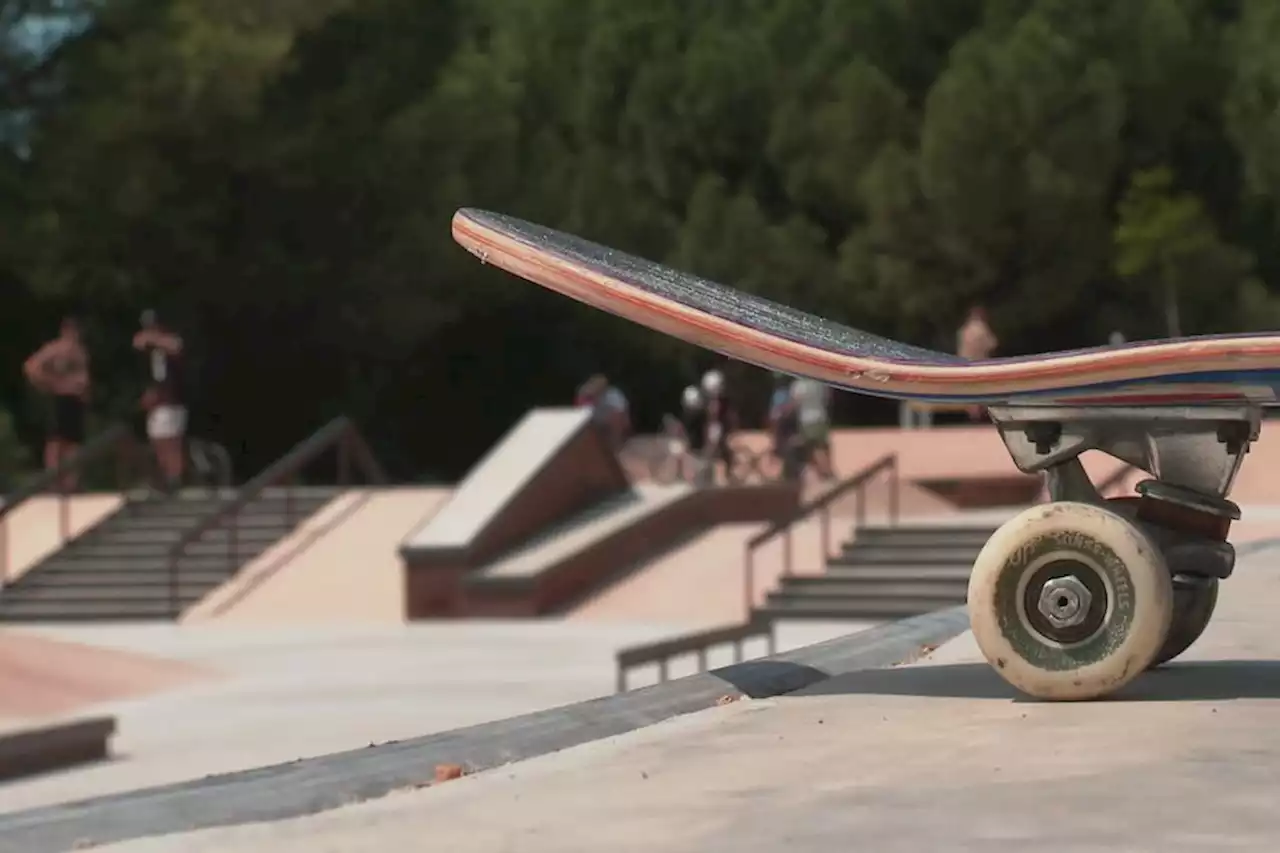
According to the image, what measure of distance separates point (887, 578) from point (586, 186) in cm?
2234

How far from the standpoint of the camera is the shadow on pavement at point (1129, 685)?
6395mm

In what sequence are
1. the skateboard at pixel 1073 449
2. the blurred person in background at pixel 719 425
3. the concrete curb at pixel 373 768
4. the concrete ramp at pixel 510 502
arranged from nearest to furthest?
the concrete curb at pixel 373 768
the skateboard at pixel 1073 449
the concrete ramp at pixel 510 502
the blurred person in background at pixel 719 425

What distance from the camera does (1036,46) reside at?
35125 mm

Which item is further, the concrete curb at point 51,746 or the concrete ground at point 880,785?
the concrete curb at point 51,746

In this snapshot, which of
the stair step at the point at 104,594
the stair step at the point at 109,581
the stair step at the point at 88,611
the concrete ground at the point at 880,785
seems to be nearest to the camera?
the concrete ground at the point at 880,785

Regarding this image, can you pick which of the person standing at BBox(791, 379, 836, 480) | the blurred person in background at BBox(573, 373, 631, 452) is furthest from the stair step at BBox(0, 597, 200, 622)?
the person standing at BBox(791, 379, 836, 480)

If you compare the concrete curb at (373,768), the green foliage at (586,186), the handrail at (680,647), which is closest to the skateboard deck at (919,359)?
the concrete curb at (373,768)

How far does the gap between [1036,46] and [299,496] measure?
1732 centimetres

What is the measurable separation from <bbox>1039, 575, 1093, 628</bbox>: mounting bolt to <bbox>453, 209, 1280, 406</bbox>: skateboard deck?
1.70ft

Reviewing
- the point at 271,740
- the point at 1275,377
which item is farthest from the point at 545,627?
the point at 1275,377

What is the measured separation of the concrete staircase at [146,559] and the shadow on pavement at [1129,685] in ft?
43.6

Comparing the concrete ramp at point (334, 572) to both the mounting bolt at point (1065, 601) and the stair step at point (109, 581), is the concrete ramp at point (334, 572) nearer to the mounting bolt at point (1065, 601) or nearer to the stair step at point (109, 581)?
the stair step at point (109, 581)

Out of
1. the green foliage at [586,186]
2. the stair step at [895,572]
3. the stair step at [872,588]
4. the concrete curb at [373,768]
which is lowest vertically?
the concrete curb at [373,768]

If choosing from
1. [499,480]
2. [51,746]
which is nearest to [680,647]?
[51,746]
